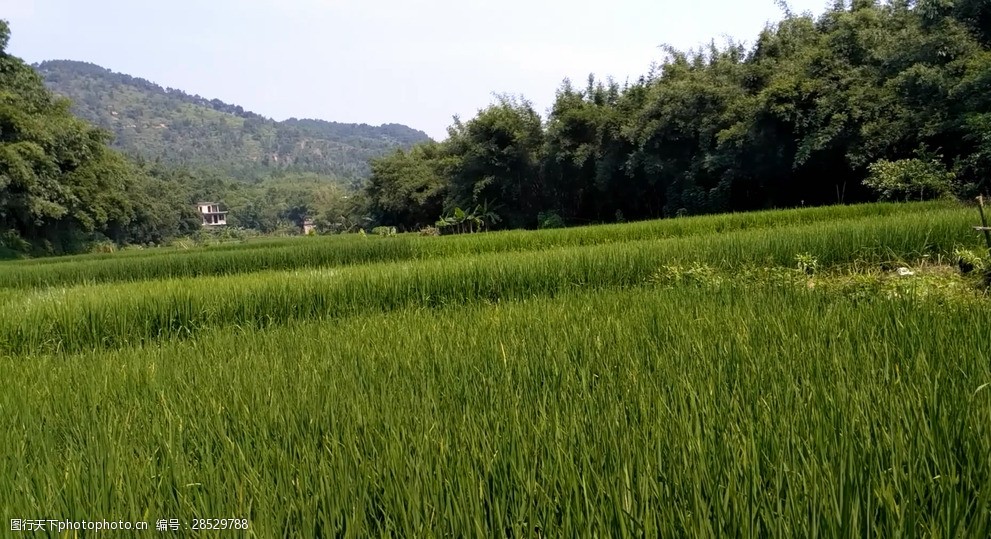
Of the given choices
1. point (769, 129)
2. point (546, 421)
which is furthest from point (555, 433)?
point (769, 129)

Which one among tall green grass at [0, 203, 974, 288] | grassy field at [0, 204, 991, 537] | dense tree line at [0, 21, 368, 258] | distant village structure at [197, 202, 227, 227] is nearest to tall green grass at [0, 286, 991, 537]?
grassy field at [0, 204, 991, 537]

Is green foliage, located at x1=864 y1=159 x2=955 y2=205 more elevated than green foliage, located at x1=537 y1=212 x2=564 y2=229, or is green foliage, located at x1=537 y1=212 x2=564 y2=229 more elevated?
green foliage, located at x1=864 y1=159 x2=955 y2=205

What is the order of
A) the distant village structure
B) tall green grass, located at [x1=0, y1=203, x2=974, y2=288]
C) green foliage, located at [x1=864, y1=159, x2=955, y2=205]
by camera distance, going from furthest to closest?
the distant village structure
green foliage, located at [x1=864, y1=159, x2=955, y2=205]
tall green grass, located at [x1=0, y1=203, x2=974, y2=288]

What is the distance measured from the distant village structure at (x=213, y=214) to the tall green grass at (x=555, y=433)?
107655mm

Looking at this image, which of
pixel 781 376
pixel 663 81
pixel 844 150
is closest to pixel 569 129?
pixel 663 81

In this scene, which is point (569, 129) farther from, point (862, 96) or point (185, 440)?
point (185, 440)

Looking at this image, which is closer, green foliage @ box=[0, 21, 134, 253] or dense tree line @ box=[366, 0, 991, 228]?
dense tree line @ box=[366, 0, 991, 228]

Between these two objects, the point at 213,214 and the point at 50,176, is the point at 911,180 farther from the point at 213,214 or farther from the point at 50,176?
the point at 213,214

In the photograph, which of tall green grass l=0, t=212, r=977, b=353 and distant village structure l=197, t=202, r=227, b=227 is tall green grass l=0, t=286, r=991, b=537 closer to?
tall green grass l=0, t=212, r=977, b=353

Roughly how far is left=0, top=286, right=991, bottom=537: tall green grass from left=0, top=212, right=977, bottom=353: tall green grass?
1553 mm

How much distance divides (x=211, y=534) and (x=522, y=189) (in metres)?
25.1

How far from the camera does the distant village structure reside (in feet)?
327

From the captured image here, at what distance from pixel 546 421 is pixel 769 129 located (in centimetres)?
1554

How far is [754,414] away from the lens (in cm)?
142
